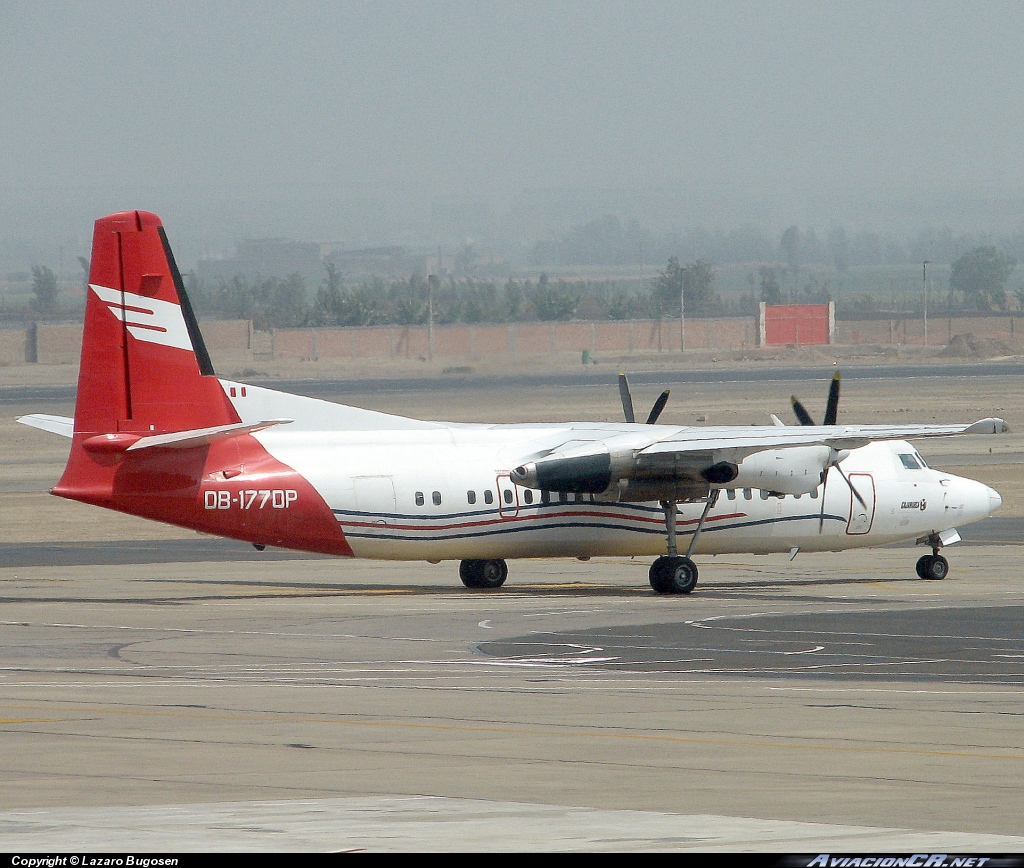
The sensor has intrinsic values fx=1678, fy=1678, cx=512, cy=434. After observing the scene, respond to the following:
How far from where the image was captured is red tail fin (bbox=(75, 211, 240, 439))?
2889cm

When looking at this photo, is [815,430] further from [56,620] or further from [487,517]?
[56,620]

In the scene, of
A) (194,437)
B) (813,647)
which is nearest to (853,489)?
(813,647)

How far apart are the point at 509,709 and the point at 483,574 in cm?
1532

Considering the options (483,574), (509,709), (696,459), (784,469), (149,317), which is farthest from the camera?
(483,574)

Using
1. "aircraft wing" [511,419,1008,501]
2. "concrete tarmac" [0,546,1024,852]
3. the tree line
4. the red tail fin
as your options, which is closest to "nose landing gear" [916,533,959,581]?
"concrete tarmac" [0,546,1024,852]

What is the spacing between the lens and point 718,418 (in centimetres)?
7738

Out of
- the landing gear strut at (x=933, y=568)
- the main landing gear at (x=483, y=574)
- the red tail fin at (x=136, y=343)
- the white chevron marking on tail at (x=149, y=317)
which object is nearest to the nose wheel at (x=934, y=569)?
the landing gear strut at (x=933, y=568)

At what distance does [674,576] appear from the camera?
31.1 metres

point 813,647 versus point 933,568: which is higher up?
point 813,647

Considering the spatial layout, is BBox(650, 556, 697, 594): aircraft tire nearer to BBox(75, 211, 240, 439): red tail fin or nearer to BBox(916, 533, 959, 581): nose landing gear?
BBox(916, 533, 959, 581): nose landing gear

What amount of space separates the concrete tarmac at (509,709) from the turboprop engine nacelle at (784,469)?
81.6 inches

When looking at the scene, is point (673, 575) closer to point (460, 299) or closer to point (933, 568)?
point (933, 568)

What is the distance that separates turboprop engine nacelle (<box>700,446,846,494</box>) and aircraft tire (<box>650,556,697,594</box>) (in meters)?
1.65

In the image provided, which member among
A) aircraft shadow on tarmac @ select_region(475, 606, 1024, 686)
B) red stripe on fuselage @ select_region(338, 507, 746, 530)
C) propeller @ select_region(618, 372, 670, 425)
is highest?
propeller @ select_region(618, 372, 670, 425)
